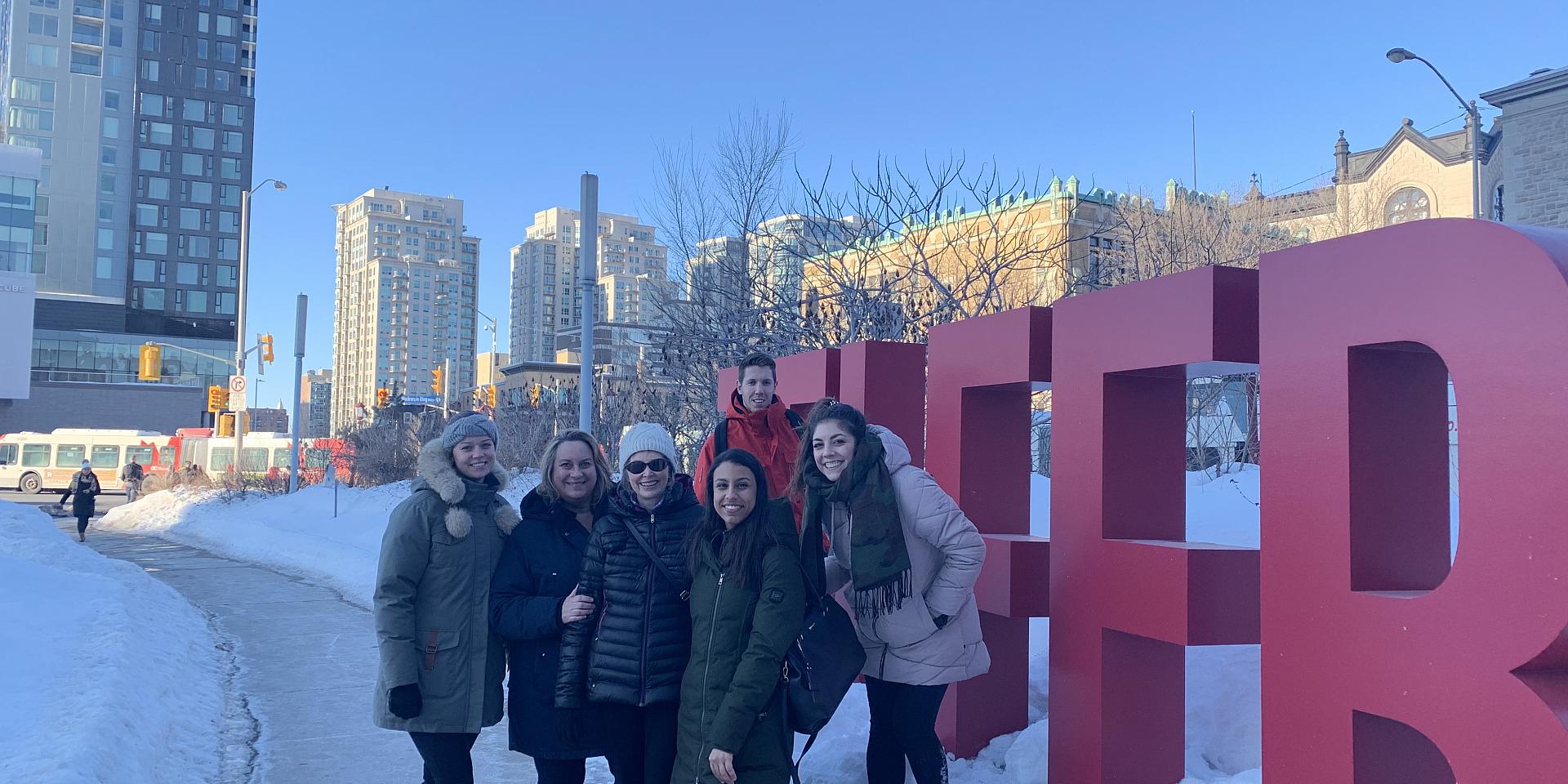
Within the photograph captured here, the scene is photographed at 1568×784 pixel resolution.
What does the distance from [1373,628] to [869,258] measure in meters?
11.4

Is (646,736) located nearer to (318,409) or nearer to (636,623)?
(636,623)

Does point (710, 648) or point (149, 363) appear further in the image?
point (149, 363)

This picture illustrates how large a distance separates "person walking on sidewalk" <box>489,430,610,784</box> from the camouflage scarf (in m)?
0.83

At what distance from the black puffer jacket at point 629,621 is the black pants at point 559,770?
0.32 metres

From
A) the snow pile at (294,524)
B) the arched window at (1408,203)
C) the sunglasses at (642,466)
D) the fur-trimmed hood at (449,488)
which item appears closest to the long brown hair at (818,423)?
the sunglasses at (642,466)

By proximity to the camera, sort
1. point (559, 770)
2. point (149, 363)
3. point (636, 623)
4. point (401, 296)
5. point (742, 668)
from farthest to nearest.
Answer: point (401, 296), point (149, 363), point (559, 770), point (636, 623), point (742, 668)

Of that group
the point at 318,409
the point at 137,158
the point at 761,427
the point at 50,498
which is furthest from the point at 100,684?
the point at 318,409

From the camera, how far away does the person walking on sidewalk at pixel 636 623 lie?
11.8ft

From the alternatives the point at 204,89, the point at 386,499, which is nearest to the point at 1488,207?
the point at 386,499

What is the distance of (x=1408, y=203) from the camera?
40.2 metres

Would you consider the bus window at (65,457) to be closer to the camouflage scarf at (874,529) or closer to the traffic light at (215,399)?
the traffic light at (215,399)

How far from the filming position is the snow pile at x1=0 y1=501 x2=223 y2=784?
17.1 feet

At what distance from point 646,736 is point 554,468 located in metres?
0.99

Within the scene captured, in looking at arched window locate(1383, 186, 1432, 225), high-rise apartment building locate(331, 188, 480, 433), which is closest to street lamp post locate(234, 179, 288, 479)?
arched window locate(1383, 186, 1432, 225)
